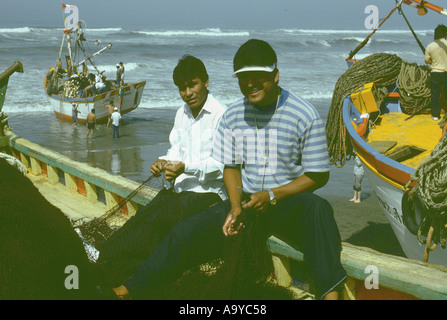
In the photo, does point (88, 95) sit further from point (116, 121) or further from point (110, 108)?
point (116, 121)

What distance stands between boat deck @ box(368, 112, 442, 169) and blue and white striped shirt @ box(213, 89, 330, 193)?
2922 mm

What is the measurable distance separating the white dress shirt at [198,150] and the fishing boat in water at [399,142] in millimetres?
1833

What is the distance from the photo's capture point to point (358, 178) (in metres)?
9.22

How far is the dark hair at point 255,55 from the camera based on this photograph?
2.85 metres

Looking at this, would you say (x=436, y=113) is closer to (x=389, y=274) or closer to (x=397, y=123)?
(x=397, y=123)

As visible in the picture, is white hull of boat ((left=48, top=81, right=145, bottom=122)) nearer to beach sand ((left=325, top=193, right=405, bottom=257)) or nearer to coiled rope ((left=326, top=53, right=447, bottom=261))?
beach sand ((left=325, top=193, right=405, bottom=257))

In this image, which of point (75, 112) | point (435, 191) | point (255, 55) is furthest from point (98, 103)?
point (255, 55)

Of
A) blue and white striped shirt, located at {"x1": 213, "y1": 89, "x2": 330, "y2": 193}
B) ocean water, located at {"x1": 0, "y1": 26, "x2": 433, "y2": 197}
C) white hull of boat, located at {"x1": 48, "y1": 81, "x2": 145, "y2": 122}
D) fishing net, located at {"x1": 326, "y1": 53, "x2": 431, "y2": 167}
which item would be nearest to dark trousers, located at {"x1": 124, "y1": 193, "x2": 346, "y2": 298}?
blue and white striped shirt, located at {"x1": 213, "y1": 89, "x2": 330, "y2": 193}

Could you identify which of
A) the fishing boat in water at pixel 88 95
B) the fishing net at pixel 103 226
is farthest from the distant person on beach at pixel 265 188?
the fishing boat in water at pixel 88 95

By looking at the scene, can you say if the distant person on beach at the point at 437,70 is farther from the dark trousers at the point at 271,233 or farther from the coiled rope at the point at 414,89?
the dark trousers at the point at 271,233

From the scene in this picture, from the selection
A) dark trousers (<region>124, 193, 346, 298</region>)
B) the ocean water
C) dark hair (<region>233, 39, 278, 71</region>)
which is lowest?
the ocean water

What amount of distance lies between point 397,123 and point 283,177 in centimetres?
497

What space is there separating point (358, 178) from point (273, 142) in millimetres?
6663

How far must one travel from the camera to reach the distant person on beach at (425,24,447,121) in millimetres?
7062
